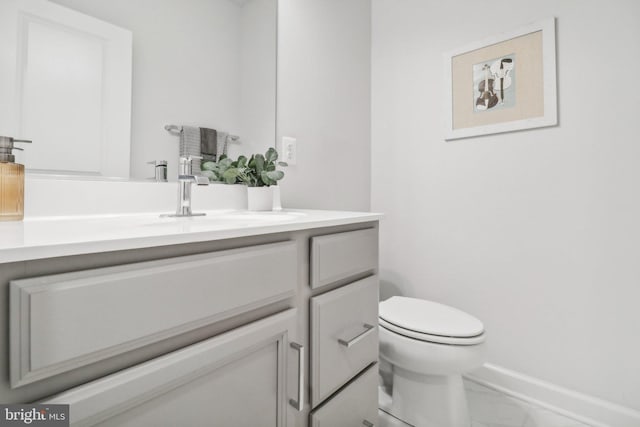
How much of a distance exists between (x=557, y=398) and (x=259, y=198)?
1485 millimetres

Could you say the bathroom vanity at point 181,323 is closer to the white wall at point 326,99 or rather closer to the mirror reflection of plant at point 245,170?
the mirror reflection of plant at point 245,170

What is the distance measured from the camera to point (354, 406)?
903mm

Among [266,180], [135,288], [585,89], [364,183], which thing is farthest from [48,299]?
[585,89]

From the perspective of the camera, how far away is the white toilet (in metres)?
1.05

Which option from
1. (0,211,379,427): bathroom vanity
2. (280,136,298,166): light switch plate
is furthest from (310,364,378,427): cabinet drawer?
(280,136,298,166): light switch plate

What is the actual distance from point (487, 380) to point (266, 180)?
1.40 meters

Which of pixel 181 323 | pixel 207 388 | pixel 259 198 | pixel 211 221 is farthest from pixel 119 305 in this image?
pixel 259 198

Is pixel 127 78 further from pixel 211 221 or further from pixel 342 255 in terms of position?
pixel 342 255

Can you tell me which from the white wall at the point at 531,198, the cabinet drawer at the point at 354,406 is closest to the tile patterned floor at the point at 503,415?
the white wall at the point at 531,198

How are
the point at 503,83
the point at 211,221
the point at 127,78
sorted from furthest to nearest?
the point at 503,83 < the point at 127,78 < the point at 211,221

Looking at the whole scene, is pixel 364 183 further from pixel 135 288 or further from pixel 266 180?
pixel 135 288

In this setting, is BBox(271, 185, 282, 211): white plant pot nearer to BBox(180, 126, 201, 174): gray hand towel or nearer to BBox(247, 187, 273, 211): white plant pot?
BBox(247, 187, 273, 211): white plant pot

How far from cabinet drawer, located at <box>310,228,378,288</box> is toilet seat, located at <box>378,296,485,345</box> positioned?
0.31 metres

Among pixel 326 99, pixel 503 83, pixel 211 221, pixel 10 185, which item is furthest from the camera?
pixel 326 99
